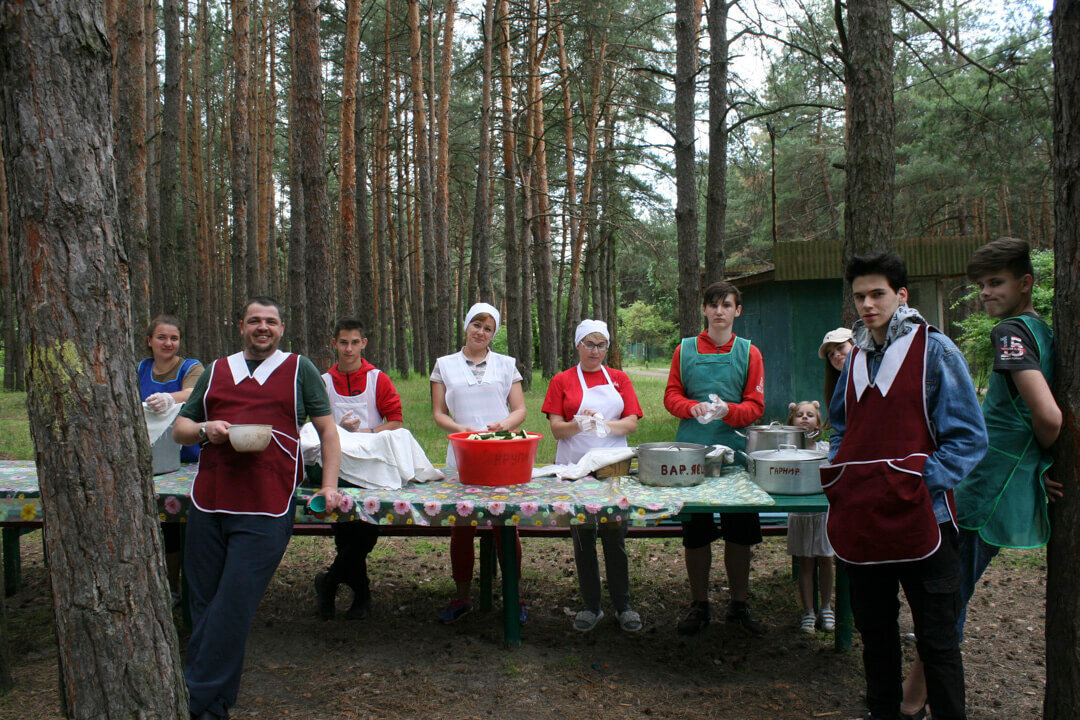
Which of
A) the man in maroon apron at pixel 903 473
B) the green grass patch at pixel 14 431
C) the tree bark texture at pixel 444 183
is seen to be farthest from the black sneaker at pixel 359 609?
the tree bark texture at pixel 444 183

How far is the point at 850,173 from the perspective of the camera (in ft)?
17.4

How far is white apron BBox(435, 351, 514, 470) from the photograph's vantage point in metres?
4.47

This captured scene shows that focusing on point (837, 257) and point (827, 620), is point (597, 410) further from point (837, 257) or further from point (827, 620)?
point (837, 257)

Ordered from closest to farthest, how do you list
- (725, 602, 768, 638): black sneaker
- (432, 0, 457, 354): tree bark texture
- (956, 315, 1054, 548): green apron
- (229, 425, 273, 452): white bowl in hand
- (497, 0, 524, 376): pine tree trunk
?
(956, 315, 1054, 548): green apron, (229, 425, 273, 452): white bowl in hand, (725, 602, 768, 638): black sneaker, (497, 0, 524, 376): pine tree trunk, (432, 0, 457, 354): tree bark texture

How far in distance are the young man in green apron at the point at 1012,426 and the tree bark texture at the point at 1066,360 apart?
2.0 inches

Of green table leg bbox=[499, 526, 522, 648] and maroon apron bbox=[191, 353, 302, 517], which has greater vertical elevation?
maroon apron bbox=[191, 353, 302, 517]

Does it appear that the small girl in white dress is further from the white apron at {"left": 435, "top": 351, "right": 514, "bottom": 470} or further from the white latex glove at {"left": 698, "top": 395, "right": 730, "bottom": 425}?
the white apron at {"left": 435, "top": 351, "right": 514, "bottom": 470}

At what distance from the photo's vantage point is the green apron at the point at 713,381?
4199 mm

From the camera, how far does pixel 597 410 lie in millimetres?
4305

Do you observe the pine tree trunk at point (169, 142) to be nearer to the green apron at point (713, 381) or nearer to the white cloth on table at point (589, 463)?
the white cloth on table at point (589, 463)

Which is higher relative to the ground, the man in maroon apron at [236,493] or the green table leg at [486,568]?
the man in maroon apron at [236,493]

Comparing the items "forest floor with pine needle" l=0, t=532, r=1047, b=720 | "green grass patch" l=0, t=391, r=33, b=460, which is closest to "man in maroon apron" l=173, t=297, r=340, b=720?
"forest floor with pine needle" l=0, t=532, r=1047, b=720

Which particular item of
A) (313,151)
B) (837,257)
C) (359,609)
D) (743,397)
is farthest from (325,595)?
(837,257)

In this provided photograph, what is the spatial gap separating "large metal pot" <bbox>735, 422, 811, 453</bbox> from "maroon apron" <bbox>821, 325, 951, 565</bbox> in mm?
1063
